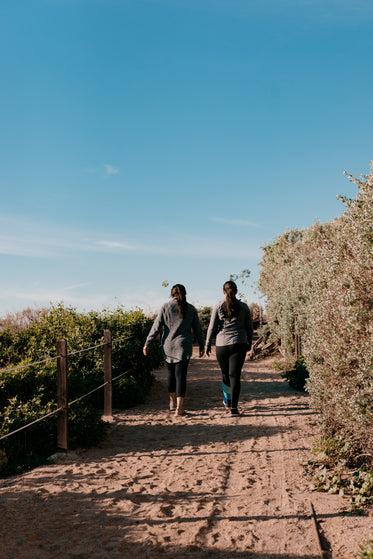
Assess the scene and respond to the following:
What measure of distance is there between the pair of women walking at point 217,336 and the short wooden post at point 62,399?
1935 millimetres

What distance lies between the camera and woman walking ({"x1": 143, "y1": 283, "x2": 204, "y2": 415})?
7.92 meters

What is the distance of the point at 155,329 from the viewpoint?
828 cm

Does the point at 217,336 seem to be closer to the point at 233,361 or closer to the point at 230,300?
the point at 233,361

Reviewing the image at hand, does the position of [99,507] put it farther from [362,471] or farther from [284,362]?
[284,362]

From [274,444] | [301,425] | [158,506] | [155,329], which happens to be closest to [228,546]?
[158,506]

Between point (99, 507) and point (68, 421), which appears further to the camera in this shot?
point (68, 421)

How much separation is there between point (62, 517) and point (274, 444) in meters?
3.17

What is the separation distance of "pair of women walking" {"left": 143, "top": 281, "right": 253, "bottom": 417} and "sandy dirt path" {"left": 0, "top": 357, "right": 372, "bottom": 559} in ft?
2.35

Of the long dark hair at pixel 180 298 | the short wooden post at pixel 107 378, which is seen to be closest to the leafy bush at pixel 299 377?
the long dark hair at pixel 180 298

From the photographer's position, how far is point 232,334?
25.3 feet

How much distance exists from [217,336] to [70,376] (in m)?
2.40

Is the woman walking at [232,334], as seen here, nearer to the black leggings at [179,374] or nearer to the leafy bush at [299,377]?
the black leggings at [179,374]

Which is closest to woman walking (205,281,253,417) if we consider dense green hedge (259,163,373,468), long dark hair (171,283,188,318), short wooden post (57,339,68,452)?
long dark hair (171,283,188,318)

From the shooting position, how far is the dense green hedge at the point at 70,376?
20.3ft
